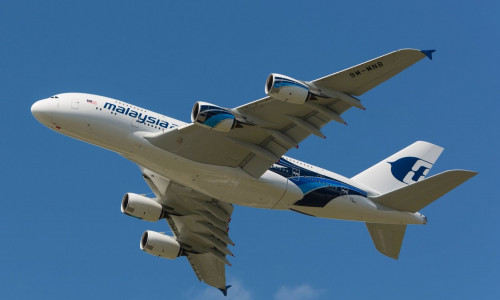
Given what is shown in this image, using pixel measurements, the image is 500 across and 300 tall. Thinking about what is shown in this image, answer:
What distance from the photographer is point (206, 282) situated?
5159 cm

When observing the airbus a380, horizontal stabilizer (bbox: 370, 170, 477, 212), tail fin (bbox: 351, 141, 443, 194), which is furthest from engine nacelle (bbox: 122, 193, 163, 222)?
horizontal stabilizer (bbox: 370, 170, 477, 212)

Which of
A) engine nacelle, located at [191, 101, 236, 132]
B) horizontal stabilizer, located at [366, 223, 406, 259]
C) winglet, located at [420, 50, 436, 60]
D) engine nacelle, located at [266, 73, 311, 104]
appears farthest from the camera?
horizontal stabilizer, located at [366, 223, 406, 259]

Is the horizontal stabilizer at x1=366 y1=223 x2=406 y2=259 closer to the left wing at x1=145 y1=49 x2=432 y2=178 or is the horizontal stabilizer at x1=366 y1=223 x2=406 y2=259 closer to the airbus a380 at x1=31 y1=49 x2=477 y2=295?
the airbus a380 at x1=31 y1=49 x2=477 y2=295

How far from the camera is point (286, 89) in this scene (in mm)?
37938

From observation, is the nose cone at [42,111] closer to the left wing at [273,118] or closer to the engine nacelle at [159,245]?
the left wing at [273,118]

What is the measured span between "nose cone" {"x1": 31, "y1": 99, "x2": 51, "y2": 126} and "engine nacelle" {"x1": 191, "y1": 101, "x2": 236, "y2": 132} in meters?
7.71

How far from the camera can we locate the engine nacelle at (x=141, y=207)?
156 ft

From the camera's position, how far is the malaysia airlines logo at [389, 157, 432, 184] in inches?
1950

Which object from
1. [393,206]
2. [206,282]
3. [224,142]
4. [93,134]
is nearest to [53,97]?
[93,134]

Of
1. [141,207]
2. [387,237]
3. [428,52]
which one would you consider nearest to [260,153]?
[141,207]

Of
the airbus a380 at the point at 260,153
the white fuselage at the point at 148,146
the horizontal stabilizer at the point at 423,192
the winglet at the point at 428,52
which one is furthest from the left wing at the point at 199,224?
the winglet at the point at 428,52

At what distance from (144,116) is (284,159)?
27.1 feet

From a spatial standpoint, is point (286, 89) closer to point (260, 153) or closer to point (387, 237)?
point (260, 153)

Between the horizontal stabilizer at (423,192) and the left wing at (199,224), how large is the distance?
32.7ft
